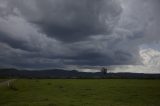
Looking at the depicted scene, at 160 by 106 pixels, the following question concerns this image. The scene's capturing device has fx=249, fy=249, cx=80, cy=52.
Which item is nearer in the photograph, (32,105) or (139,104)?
(32,105)

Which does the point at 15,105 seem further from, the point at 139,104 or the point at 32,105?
the point at 139,104

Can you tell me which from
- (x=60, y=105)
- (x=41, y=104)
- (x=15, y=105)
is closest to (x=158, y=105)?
(x=60, y=105)

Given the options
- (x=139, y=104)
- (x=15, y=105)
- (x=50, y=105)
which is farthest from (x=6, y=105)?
(x=139, y=104)

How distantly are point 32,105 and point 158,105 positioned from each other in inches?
690

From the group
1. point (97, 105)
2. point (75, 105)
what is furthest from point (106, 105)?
point (75, 105)

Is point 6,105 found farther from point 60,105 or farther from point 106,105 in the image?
point 106,105

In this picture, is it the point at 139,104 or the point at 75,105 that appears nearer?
the point at 75,105

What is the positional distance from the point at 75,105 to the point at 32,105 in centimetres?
583

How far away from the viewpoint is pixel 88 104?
35312 millimetres

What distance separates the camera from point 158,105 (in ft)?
115

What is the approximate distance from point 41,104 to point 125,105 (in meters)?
11.7

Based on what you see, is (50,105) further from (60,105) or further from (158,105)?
(158,105)

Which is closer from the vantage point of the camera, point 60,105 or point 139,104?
point 60,105

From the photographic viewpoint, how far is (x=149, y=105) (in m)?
35.1
